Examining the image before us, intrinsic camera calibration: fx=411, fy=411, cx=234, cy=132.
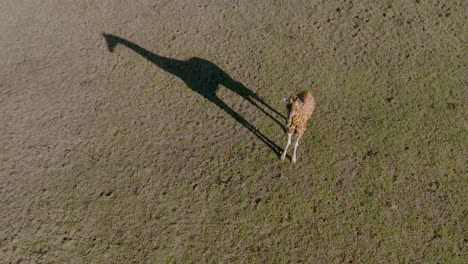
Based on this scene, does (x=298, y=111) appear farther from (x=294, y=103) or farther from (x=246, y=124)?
(x=246, y=124)

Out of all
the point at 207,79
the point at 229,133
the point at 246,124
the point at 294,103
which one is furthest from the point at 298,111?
the point at 207,79

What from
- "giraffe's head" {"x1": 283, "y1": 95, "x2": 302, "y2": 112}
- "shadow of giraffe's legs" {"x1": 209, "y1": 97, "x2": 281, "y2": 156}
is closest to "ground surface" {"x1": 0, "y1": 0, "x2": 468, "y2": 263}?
"shadow of giraffe's legs" {"x1": 209, "y1": 97, "x2": 281, "y2": 156}

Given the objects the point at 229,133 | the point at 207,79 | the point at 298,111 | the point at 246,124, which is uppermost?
the point at 207,79

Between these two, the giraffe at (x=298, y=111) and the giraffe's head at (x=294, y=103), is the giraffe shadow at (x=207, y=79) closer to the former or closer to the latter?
the giraffe at (x=298, y=111)

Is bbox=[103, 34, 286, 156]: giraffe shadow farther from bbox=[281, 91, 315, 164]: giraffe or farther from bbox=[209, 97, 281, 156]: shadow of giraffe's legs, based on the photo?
bbox=[281, 91, 315, 164]: giraffe

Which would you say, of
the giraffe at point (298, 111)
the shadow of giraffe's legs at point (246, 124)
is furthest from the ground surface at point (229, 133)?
the giraffe at point (298, 111)

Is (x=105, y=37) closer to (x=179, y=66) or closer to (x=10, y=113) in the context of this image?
(x=179, y=66)
